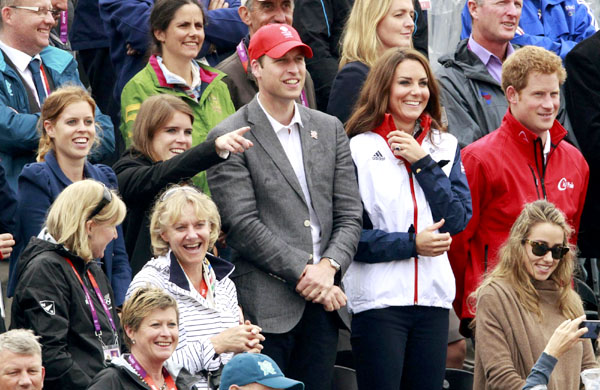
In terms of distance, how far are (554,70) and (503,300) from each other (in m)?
1.91

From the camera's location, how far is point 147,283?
19.4ft

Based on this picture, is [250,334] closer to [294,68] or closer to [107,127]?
[294,68]

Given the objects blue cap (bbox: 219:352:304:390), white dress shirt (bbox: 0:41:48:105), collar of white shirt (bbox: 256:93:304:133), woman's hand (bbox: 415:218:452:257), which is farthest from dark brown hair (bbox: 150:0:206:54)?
blue cap (bbox: 219:352:304:390)

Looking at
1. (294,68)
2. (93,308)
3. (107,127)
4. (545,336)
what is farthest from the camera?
(107,127)

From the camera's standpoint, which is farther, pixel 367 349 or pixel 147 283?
pixel 367 349

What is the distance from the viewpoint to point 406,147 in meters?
6.84

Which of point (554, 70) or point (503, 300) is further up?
point (554, 70)

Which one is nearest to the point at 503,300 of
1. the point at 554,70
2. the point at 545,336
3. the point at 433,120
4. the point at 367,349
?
the point at 545,336

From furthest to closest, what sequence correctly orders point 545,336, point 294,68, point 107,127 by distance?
point 107,127
point 294,68
point 545,336

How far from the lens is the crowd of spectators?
5785mm

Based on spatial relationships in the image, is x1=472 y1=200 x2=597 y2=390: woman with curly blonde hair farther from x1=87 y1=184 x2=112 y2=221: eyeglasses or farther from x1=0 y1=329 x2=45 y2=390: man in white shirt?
x1=0 y1=329 x2=45 y2=390: man in white shirt

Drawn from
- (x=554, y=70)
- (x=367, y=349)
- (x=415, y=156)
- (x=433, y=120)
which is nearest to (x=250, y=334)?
(x=367, y=349)

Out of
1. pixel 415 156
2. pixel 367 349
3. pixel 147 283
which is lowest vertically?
pixel 367 349

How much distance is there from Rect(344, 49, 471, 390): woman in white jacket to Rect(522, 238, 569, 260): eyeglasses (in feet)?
1.64
